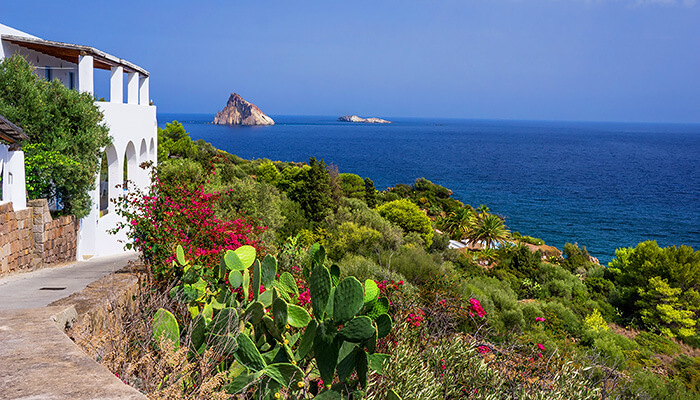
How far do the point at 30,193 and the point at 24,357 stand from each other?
1170cm

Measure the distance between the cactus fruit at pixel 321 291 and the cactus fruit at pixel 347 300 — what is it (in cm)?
12

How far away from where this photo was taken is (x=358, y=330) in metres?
3.18

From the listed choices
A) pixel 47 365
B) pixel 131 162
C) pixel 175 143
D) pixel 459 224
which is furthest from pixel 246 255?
pixel 175 143

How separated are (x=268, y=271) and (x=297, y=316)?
60 centimetres

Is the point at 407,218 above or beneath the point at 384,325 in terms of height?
beneath

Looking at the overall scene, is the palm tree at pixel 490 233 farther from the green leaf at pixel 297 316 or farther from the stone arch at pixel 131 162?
the green leaf at pixel 297 316

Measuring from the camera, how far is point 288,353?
3.63m

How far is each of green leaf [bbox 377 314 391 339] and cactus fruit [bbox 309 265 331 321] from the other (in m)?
0.43

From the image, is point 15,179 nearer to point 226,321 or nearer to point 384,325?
point 226,321

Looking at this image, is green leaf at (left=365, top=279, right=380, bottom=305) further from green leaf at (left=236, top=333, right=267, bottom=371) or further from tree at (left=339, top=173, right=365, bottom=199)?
tree at (left=339, top=173, right=365, bottom=199)

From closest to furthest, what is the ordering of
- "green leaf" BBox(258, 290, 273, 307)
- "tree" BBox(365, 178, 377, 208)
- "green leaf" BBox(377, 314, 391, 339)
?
1. "green leaf" BBox(377, 314, 391, 339)
2. "green leaf" BBox(258, 290, 273, 307)
3. "tree" BBox(365, 178, 377, 208)

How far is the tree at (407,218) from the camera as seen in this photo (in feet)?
112

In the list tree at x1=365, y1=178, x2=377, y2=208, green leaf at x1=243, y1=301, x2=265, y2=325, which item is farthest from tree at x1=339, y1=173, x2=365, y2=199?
green leaf at x1=243, y1=301, x2=265, y2=325

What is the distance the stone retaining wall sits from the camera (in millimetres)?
10094
